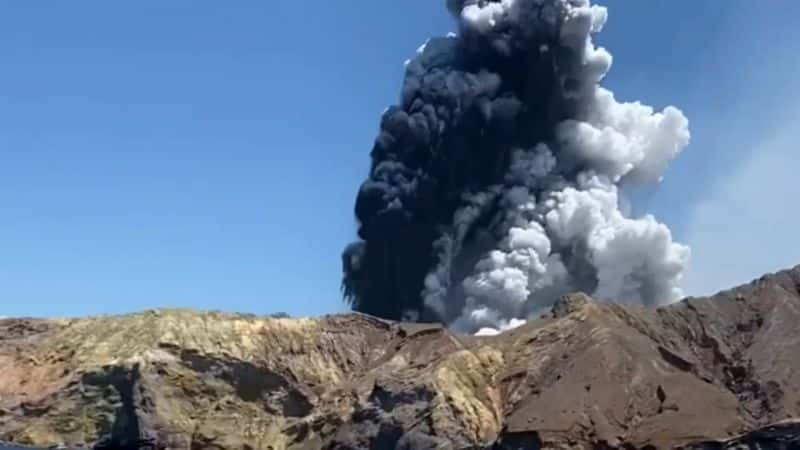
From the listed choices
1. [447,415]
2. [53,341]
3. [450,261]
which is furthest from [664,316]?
[53,341]

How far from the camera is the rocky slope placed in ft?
314

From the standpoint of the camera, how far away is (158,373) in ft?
382

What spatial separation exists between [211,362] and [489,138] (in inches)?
1859

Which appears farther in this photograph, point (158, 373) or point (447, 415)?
point (158, 373)

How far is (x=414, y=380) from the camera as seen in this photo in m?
107

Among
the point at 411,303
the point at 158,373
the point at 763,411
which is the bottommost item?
the point at 763,411

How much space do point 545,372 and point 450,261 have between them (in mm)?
43913

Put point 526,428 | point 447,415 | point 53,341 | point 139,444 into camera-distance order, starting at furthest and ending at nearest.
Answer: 1. point 53,341
2. point 139,444
3. point 447,415
4. point 526,428

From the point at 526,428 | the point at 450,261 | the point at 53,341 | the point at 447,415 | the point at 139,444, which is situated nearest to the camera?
the point at 526,428

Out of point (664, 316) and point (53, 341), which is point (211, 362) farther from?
point (664, 316)

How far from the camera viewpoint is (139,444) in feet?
367

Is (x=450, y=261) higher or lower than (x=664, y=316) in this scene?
higher

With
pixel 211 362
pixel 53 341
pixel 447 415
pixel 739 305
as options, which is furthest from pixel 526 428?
pixel 53 341

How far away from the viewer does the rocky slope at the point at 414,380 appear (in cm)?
9575
